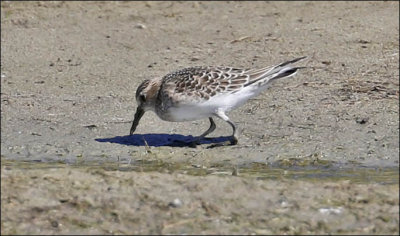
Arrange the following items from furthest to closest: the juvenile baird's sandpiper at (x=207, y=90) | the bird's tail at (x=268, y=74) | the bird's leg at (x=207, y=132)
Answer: the bird's leg at (x=207, y=132), the bird's tail at (x=268, y=74), the juvenile baird's sandpiper at (x=207, y=90)

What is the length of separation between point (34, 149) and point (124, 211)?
131 inches

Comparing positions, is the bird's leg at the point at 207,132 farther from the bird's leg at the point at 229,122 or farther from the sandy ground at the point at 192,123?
the bird's leg at the point at 229,122

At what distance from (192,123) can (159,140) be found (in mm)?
714

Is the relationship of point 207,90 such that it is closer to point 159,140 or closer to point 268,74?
point 268,74

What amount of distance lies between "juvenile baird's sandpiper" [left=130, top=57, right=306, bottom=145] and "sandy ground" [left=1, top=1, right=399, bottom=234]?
16.7 inches

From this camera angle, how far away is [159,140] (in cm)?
1169

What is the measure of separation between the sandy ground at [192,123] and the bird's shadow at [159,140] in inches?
1.4

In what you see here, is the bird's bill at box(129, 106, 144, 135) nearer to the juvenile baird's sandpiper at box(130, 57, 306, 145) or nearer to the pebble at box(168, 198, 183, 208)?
the juvenile baird's sandpiper at box(130, 57, 306, 145)

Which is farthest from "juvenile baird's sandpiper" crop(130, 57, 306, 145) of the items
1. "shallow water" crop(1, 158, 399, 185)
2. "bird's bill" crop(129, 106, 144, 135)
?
"shallow water" crop(1, 158, 399, 185)

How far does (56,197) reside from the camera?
27.3 feet

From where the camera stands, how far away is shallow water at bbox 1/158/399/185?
31.8ft

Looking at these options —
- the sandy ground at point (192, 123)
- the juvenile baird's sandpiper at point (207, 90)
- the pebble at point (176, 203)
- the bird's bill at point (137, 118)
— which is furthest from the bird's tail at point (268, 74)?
the pebble at point (176, 203)

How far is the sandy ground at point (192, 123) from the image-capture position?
8047 mm

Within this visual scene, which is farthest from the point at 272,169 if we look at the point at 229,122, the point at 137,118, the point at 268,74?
the point at 137,118
